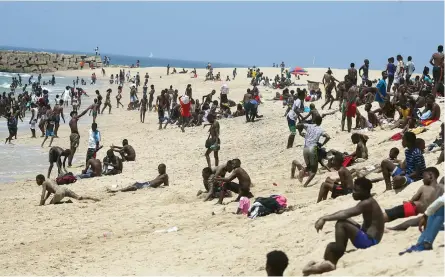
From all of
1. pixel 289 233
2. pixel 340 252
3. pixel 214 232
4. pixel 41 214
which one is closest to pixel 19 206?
pixel 41 214

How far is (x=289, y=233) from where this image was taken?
997 centimetres

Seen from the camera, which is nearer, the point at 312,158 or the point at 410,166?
the point at 410,166

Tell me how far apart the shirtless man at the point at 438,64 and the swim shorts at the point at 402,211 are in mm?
10123

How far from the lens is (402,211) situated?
29.0 ft

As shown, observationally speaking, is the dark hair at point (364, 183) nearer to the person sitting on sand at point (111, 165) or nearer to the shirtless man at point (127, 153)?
the person sitting on sand at point (111, 165)

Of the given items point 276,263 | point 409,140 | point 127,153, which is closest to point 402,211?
point 409,140

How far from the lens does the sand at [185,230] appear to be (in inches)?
336

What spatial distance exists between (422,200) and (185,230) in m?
4.19

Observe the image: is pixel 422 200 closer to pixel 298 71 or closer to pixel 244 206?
pixel 244 206

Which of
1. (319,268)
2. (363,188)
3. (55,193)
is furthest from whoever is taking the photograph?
(55,193)

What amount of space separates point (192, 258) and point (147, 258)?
2.28 ft

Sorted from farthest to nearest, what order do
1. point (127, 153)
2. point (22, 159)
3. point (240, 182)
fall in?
point (22, 159), point (127, 153), point (240, 182)

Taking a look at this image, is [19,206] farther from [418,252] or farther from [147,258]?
[418,252]

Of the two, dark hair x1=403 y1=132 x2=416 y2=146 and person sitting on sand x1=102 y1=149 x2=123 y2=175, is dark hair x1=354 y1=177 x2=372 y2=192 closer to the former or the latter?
dark hair x1=403 y1=132 x2=416 y2=146
